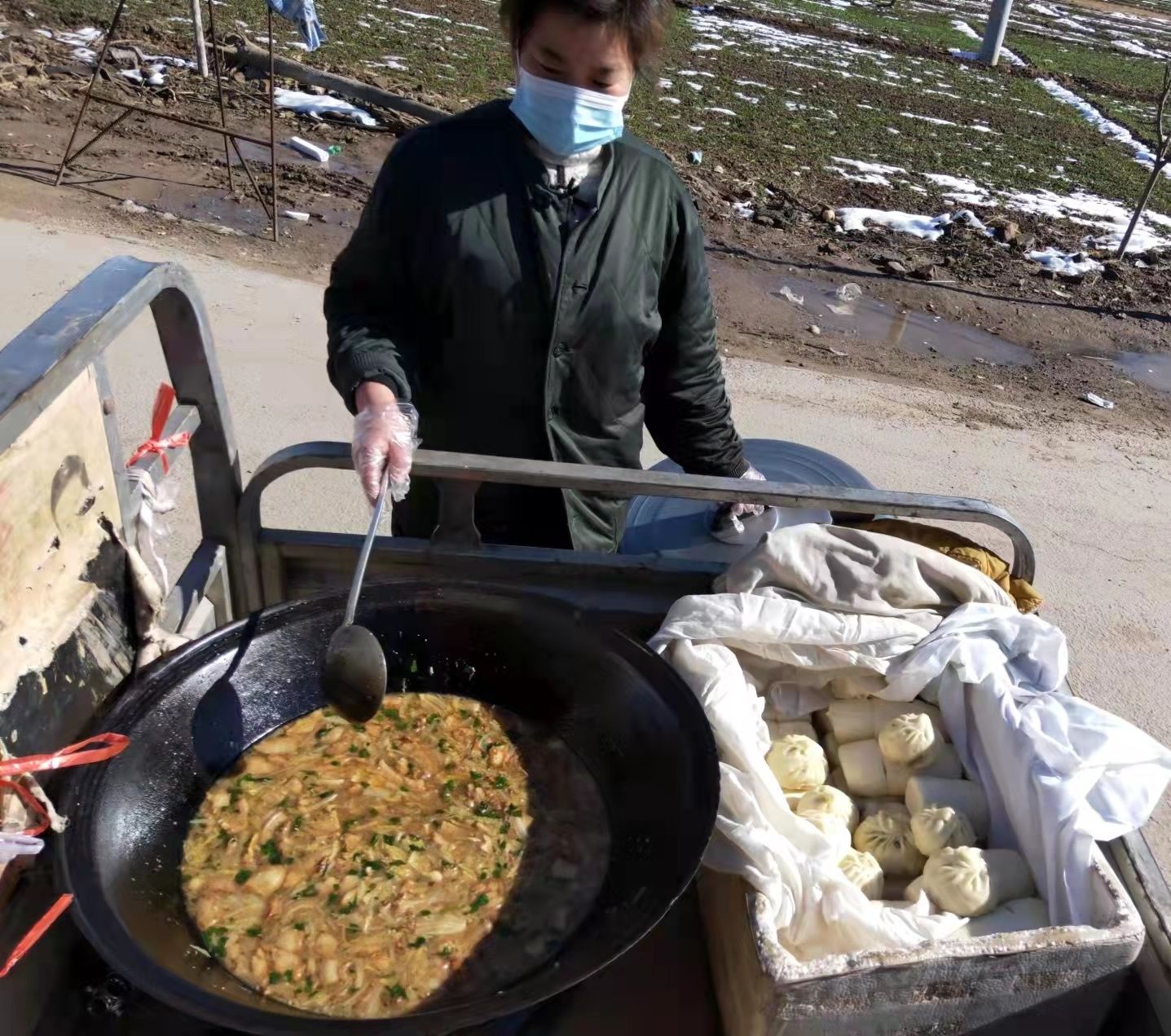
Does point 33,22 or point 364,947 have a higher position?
point 364,947

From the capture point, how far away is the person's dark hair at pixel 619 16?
7.07ft

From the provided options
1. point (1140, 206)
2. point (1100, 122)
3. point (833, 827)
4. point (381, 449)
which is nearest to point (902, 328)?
point (1140, 206)

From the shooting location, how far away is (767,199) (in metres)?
10.2

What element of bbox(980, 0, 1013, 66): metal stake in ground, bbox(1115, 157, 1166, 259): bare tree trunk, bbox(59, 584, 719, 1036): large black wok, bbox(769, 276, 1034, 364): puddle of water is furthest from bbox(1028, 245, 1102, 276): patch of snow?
bbox(980, 0, 1013, 66): metal stake in ground

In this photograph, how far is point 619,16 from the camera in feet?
7.14

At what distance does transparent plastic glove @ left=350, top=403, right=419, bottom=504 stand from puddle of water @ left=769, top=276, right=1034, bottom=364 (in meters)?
6.29

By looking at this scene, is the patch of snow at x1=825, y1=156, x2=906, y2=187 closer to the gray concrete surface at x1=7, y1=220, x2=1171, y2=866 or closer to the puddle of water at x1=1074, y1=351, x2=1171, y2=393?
the puddle of water at x1=1074, y1=351, x2=1171, y2=393

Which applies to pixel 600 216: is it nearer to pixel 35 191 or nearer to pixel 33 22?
pixel 35 191

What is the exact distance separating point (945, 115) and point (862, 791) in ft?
50.4

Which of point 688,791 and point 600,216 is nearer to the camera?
point 688,791

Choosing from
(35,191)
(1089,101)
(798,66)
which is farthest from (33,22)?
(1089,101)

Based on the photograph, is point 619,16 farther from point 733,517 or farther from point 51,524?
point 51,524

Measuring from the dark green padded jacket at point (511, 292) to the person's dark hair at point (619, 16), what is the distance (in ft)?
0.65

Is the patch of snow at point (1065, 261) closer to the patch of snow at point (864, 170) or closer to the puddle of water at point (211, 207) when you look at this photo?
the patch of snow at point (864, 170)
